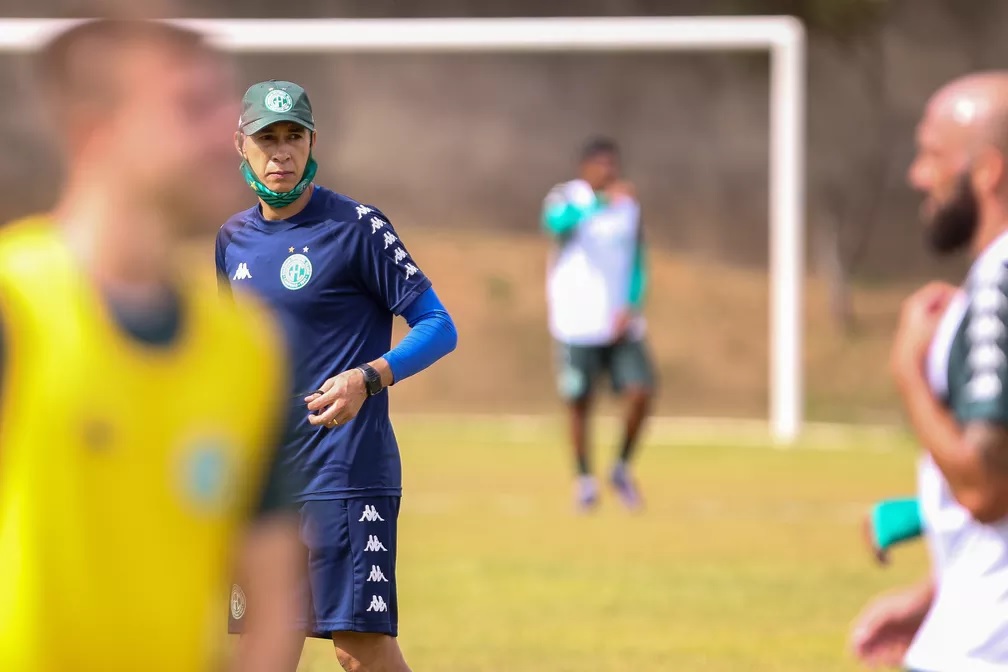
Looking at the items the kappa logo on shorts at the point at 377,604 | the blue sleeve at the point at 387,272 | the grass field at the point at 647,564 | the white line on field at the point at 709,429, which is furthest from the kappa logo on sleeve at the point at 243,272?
the white line on field at the point at 709,429

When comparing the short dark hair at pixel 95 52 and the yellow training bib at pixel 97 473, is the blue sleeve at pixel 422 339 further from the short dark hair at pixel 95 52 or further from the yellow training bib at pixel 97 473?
the short dark hair at pixel 95 52

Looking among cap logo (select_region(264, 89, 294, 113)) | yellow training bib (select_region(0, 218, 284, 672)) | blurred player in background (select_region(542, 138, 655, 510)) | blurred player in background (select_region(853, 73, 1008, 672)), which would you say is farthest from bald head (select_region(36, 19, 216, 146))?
blurred player in background (select_region(542, 138, 655, 510))

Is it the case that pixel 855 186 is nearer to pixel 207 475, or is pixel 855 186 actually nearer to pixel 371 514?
pixel 371 514

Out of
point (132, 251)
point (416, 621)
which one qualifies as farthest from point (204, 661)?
point (416, 621)

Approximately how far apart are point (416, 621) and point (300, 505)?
337 centimetres

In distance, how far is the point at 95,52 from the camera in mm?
2258

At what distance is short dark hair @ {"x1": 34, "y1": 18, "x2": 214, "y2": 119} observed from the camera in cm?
225

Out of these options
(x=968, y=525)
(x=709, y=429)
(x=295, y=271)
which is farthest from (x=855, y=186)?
(x=968, y=525)

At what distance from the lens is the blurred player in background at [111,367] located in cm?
225

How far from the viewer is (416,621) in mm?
8352

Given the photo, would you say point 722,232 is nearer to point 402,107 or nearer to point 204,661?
→ point 402,107

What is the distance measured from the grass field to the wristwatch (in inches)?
106

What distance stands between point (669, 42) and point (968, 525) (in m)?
15.8

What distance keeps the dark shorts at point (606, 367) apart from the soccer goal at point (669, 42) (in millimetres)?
4861
